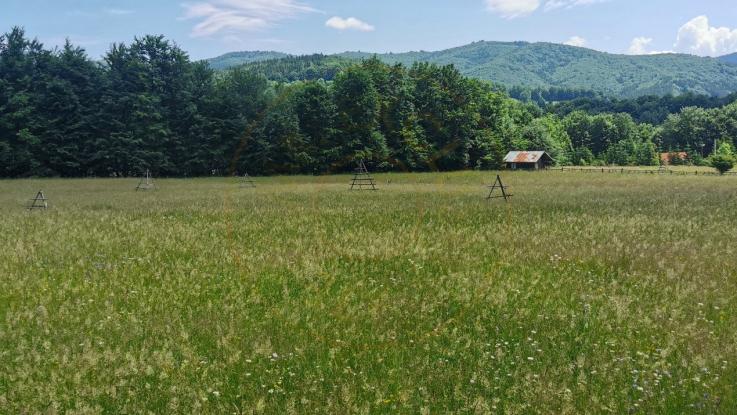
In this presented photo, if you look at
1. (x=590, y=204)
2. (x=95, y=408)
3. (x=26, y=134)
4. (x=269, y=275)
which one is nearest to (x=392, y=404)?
(x=95, y=408)

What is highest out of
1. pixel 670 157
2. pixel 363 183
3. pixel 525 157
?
pixel 525 157

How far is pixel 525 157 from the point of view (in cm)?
10400

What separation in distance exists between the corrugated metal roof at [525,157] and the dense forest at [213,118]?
15520 mm

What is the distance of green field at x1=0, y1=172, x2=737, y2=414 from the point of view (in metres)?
5.78

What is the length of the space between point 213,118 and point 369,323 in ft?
223

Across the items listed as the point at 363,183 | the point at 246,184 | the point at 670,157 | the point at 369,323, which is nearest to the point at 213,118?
the point at 246,184

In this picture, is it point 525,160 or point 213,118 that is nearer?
point 213,118

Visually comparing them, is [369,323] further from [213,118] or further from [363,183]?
[213,118]

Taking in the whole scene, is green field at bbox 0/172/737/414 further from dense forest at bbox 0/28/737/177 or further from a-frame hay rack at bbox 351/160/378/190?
dense forest at bbox 0/28/737/177

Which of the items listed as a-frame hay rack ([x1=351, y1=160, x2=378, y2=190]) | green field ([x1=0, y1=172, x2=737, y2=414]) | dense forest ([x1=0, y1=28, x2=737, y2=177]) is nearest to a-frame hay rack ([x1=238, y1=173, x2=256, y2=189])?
a-frame hay rack ([x1=351, y1=160, x2=378, y2=190])

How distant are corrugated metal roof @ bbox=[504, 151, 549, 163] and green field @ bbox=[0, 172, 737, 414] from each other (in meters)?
88.4

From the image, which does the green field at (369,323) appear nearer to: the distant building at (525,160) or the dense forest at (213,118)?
the dense forest at (213,118)

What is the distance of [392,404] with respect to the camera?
561 centimetres

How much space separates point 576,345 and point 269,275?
6.23m
